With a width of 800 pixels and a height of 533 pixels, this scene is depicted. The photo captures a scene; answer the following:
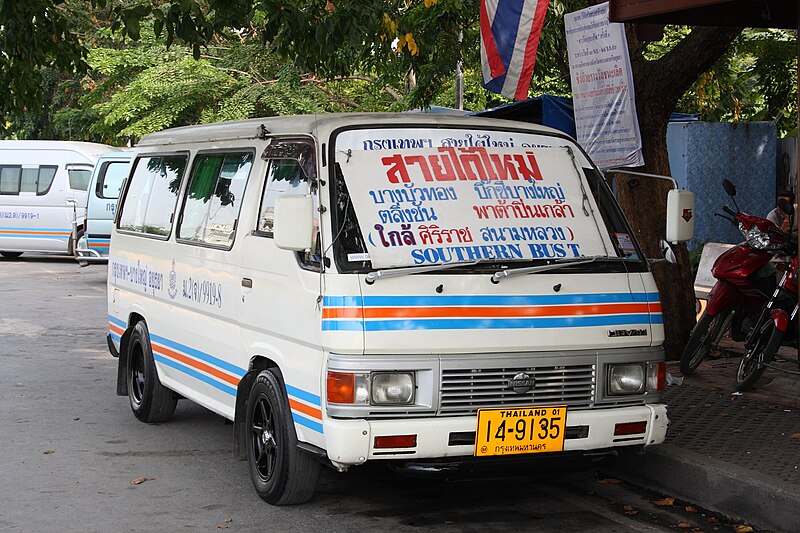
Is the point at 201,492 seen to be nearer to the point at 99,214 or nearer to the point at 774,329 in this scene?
the point at 774,329

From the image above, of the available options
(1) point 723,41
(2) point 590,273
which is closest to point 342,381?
(2) point 590,273

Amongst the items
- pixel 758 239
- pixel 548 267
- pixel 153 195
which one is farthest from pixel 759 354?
pixel 153 195

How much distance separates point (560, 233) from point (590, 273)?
295mm

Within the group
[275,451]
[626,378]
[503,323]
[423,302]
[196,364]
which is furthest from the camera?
[196,364]

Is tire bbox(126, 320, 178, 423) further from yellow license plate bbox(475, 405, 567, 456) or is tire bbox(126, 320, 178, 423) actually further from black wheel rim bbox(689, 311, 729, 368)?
black wheel rim bbox(689, 311, 729, 368)

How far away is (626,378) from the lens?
5.77 m

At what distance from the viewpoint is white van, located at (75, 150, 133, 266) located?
20.8 metres

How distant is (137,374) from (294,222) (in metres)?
3.53

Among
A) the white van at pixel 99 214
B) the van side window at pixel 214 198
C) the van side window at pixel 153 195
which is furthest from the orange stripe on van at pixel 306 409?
the white van at pixel 99 214

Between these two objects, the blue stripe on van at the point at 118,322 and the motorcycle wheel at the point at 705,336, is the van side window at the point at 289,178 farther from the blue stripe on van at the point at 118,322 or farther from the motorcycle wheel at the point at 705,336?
the motorcycle wheel at the point at 705,336

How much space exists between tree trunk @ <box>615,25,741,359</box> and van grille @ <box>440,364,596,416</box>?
4240 millimetres

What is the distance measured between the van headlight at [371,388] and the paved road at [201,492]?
41 centimetres

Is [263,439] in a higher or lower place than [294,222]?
lower

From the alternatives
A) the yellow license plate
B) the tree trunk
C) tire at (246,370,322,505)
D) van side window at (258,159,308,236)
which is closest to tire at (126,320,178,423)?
tire at (246,370,322,505)
